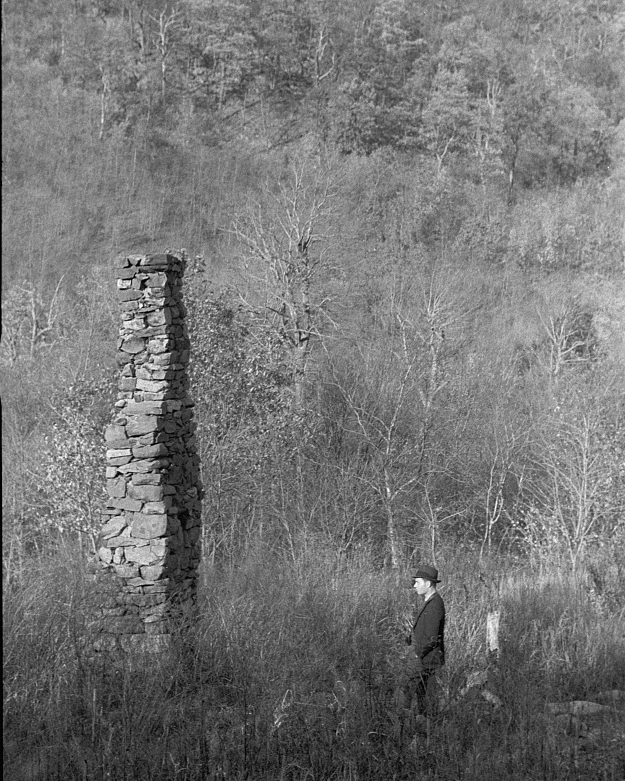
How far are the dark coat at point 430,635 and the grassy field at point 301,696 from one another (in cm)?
36

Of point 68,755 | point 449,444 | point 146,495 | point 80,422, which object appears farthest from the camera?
point 449,444

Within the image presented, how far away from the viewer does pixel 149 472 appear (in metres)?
8.98

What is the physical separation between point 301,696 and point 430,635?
1.14m

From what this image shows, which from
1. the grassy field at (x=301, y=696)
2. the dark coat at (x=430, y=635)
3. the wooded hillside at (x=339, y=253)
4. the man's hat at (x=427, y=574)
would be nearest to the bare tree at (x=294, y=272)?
the wooded hillside at (x=339, y=253)

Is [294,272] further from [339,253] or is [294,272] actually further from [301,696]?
[301,696]

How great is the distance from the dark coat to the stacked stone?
2662 millimetres

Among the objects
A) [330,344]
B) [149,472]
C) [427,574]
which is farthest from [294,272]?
[427,574]

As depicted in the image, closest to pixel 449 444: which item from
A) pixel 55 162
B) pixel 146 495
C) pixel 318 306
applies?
pixel 318 306

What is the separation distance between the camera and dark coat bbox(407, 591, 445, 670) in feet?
22.8

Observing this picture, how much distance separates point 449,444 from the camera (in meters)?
24.8

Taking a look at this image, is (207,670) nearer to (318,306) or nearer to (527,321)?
(318,306)

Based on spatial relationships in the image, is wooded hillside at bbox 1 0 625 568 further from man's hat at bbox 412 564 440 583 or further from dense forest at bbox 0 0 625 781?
man's hat at bbox 412 564 440 583

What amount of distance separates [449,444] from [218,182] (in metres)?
34.7

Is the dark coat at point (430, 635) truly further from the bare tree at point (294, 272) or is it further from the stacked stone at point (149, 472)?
the bare tree at point (294, 272)
